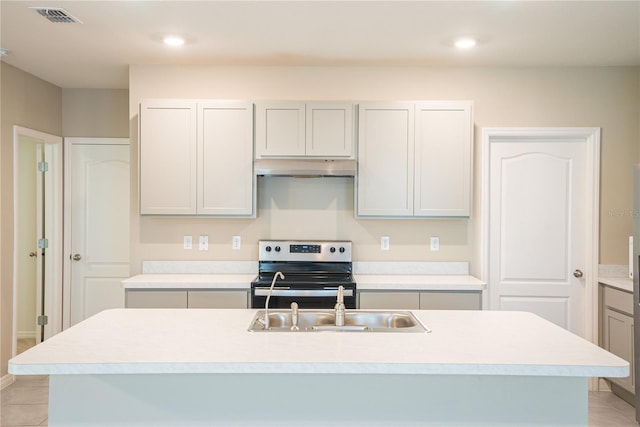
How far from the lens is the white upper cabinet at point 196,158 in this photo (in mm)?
3973

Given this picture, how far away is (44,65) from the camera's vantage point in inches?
167

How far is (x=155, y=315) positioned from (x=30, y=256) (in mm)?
3566

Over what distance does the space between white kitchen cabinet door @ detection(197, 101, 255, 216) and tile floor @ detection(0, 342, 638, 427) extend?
182 cm

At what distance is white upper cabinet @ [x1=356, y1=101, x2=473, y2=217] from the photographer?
157 inches

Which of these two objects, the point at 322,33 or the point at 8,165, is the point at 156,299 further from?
the point at 322,33

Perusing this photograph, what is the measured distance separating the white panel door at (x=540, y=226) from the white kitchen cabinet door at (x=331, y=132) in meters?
1.24

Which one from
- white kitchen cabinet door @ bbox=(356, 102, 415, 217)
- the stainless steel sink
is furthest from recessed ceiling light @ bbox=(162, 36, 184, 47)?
the stainless steel sink

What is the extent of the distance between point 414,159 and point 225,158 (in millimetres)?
1451

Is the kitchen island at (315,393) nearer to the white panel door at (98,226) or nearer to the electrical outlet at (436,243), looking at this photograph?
the electrical outlet at (436,243)

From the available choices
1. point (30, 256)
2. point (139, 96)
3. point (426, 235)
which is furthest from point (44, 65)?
point (426, 235)

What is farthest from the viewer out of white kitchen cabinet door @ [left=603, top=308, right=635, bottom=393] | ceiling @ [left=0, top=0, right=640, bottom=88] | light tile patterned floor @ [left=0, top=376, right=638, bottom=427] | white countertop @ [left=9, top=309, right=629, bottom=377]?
white kitchen cabinet door @ [left=603, top=308, right=635, bottom=393]

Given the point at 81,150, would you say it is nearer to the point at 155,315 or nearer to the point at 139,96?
the point at 139,96

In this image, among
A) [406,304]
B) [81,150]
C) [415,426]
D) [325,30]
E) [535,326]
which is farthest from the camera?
[81,150]

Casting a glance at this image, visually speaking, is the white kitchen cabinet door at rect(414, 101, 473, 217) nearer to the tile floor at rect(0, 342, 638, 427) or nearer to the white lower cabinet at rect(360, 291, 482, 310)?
the white lower cabinet at rect(360, 291, 482, 310)
